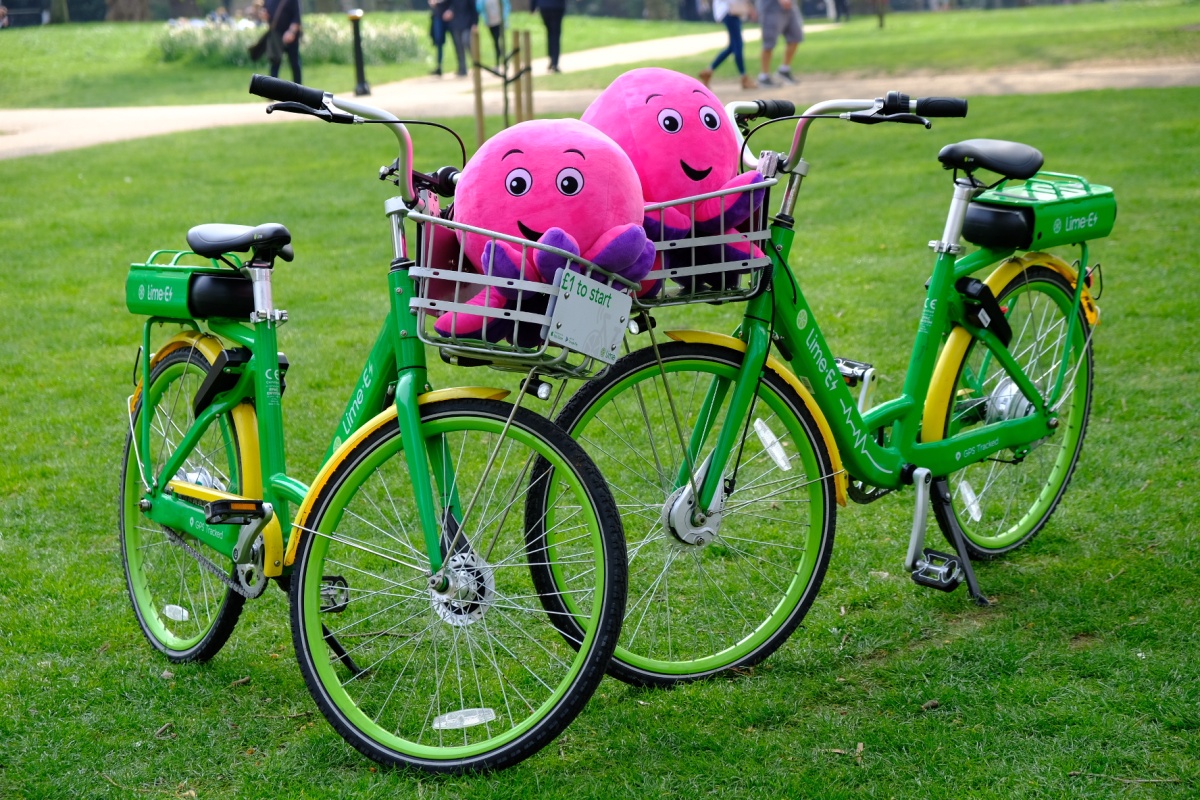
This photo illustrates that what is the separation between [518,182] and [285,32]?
785 inches

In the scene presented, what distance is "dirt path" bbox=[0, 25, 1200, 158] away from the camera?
57.3 feet

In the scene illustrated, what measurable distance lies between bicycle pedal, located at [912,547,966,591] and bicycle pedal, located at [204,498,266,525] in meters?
1.91

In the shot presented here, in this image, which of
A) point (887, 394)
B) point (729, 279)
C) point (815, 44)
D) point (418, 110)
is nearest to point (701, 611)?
point (729, 279)

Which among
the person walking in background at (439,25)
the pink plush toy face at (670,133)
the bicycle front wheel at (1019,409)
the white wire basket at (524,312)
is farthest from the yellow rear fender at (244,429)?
the person walking in background at (439,25)

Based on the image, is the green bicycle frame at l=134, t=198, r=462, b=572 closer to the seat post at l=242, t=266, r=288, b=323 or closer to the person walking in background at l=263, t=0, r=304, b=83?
the seat post at l=242, t=266, r=288, b=323

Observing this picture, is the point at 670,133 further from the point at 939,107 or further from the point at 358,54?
the point at 358,54

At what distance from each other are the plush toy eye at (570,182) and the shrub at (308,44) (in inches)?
Result: 1048

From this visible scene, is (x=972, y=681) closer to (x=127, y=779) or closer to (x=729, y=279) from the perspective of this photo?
(x=729, y=279)

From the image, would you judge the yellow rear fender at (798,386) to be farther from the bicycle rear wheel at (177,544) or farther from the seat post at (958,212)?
the bicycle rear wheel at (177,544)

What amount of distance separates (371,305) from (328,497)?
17.5 feet

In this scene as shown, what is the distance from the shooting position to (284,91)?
111 inches

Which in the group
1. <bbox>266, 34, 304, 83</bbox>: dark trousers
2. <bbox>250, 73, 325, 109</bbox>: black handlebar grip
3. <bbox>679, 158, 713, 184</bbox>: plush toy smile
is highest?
<bbox>250, 73, 325, 109</bbox>: black handlebar grip

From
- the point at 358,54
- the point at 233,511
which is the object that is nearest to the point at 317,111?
the point at 233,511

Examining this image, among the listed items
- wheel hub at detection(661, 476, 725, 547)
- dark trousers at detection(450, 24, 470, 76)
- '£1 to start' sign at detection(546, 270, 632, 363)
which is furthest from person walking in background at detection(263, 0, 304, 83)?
'£1 to start' sign at detection(546, 270, 632, 363)
